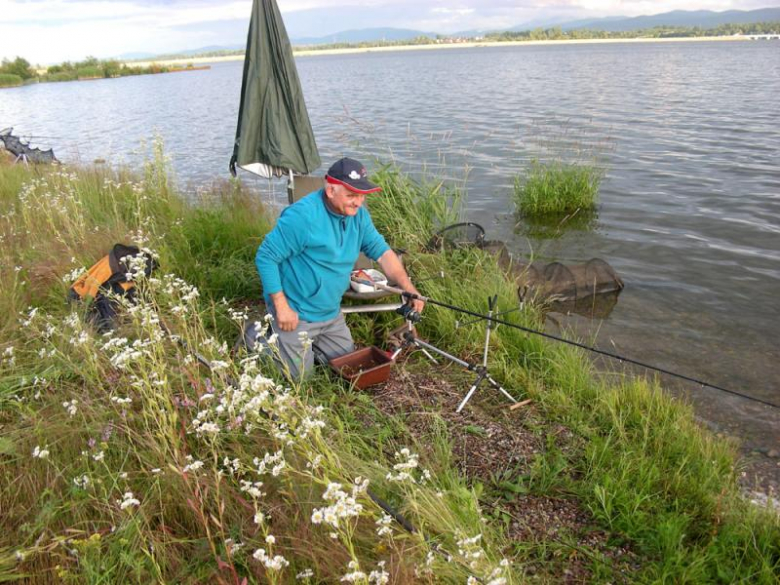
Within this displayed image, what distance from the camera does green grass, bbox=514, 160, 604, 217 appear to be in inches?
421

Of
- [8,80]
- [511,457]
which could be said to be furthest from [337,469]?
[8,80]

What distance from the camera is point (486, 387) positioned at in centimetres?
424

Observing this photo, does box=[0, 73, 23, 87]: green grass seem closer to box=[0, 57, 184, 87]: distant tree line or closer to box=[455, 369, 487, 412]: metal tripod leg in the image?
box=[0, 57, 184, 87]: distant tree line

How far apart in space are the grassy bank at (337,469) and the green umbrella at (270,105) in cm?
189

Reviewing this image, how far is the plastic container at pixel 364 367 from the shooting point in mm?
3911

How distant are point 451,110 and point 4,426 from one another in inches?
944

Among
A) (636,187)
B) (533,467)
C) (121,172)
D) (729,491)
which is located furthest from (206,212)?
(636,187)

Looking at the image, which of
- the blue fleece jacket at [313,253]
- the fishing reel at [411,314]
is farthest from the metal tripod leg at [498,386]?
the blue fleece jacket at [313,253]

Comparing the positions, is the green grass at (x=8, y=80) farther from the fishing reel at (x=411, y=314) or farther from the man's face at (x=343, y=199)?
the fishing reel at (x=411, y=314)

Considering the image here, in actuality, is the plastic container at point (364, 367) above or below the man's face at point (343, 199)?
below

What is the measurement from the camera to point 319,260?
4.03m

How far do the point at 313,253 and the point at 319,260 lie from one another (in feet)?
0.22

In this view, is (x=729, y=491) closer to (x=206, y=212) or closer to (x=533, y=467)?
(x=533, y=467)

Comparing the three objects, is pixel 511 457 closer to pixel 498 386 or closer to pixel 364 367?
pixel 498 386
